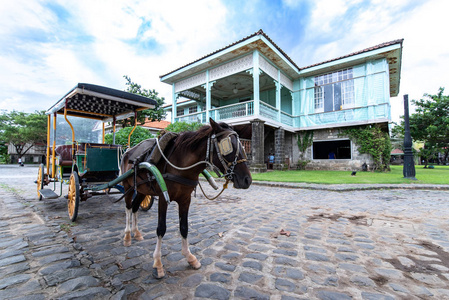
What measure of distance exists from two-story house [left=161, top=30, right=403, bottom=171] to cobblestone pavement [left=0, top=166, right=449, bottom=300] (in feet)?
28.5

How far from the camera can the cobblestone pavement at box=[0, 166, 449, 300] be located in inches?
74.2

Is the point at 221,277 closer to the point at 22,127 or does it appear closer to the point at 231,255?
the point at 231,255

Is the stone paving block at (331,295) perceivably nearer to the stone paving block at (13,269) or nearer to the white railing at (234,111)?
the stone paving block at (13,269)

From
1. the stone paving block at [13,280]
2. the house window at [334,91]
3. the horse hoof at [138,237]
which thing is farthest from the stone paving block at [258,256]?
the house window at [334,91]

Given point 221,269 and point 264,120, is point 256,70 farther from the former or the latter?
point 221,269

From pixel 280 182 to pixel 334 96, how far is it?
9408 millimetres

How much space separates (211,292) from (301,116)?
50.5ft

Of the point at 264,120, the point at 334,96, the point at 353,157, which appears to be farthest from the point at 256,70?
the point at 353,157

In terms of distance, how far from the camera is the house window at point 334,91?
13859mm

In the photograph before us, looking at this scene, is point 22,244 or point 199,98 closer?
point 22,244

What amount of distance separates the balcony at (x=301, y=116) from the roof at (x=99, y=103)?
28.3 feet

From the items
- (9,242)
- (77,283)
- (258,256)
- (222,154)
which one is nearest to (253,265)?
(258,256)

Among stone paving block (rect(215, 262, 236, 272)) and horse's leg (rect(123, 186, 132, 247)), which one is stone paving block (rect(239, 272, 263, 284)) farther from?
horse's leg (rect(123, 186, 132, 247))

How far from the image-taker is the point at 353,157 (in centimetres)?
1392
